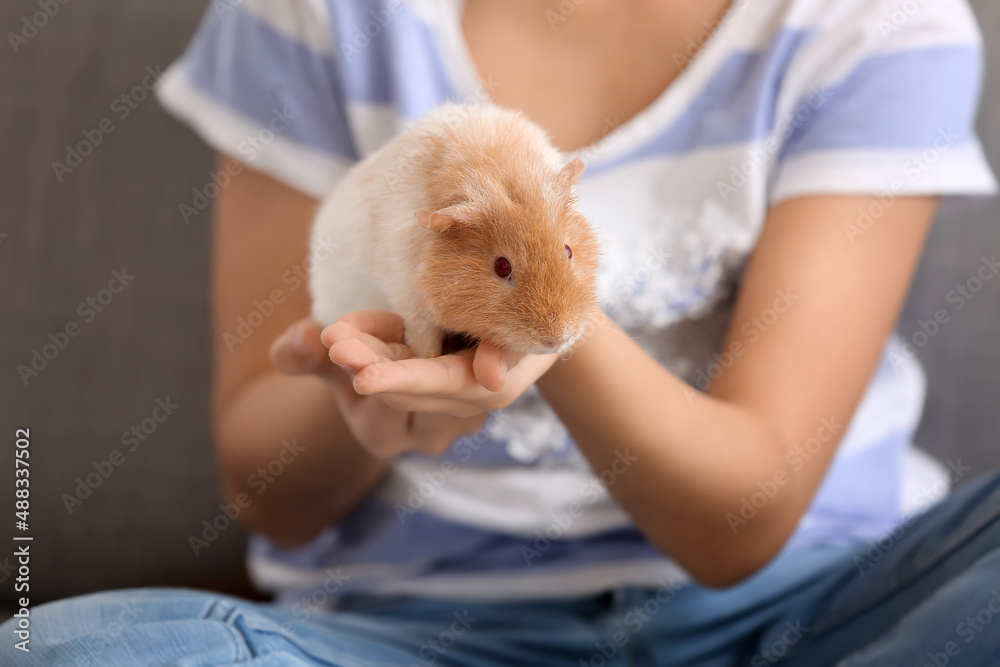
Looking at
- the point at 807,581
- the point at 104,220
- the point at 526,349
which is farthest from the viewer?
the point at 104,220

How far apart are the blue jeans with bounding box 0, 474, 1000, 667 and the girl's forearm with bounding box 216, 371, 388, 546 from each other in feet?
0.45

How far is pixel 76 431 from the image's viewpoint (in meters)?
1.30

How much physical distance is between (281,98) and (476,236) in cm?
64

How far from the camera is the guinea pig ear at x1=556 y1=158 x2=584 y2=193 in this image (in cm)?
53

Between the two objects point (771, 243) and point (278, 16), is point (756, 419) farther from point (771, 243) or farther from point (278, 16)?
point (278, 16)

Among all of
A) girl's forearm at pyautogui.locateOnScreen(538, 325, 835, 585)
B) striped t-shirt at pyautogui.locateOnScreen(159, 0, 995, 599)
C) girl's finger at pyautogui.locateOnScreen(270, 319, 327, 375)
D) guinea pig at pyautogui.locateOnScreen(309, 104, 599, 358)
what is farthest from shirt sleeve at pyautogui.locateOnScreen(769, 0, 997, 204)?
girl's finger at pyautogui.locateOnScreen(270, 319, 327, 375)

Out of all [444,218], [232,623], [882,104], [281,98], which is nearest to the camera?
[444,218]

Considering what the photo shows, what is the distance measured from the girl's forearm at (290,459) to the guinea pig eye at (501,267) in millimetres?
485

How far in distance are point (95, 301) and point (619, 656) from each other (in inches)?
39.2

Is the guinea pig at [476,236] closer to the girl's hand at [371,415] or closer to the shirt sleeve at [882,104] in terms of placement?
the girl's hand at [371,415]

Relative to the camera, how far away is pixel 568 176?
1.74 feet

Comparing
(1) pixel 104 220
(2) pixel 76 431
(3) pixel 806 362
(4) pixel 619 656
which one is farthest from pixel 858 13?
(2) pixel 76 431

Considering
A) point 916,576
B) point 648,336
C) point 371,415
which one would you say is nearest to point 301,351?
point 371,415

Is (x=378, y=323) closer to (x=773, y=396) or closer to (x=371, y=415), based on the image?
(x=371, y=415)
